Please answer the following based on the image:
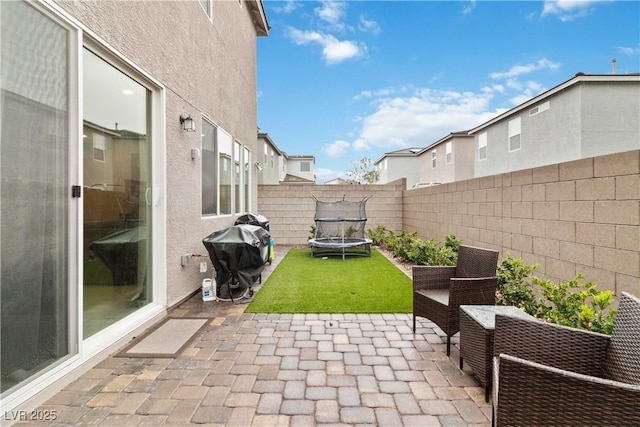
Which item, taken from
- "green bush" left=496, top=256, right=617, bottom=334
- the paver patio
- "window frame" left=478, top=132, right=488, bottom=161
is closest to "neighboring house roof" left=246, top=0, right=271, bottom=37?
the paver patio

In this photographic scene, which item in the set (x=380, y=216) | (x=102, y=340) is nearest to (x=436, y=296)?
(x=102, y=340)

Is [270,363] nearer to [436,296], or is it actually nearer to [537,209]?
[436,296]

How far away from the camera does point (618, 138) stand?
9.88m

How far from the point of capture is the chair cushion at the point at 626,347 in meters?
1.44

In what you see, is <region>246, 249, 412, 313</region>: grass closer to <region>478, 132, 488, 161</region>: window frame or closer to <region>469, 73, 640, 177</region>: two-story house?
<region>469, 73, 640, 177</region>: two-story house

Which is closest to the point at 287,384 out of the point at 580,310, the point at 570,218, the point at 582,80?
the point at 580,310

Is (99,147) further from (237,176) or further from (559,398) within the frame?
(237,176)

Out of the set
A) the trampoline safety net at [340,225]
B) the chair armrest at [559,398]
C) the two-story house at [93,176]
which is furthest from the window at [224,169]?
the chair armrest at [559,398]

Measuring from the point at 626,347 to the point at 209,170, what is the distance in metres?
5.13

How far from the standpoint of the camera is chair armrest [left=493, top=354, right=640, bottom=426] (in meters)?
1.16

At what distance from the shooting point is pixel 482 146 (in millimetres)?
16156

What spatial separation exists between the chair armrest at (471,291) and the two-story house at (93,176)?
293 centimetres

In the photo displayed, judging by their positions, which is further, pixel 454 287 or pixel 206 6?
pixel 206 6

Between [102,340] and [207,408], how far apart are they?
1.33m
